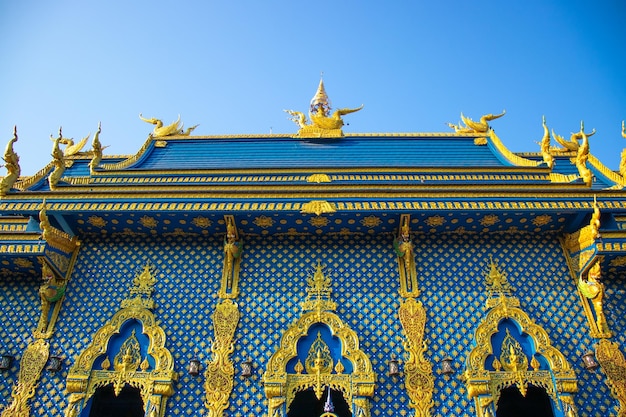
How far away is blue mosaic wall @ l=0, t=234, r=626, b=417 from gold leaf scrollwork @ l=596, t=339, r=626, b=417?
133 millimetres

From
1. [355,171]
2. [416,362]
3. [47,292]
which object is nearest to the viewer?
[416,362]

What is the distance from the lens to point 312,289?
9.58 metres

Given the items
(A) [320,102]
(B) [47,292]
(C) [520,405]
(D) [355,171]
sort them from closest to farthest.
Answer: (B) [47,292]
(D) [355,171]
(C) [520,405]
(A) [320,102]

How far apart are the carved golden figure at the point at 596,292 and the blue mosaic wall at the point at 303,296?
0.22 metres

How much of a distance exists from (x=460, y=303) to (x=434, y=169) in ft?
9.18

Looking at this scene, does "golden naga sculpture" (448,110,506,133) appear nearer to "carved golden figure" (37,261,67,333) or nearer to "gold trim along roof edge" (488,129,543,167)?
"gold trim along roof edge" (488,129,543,167)

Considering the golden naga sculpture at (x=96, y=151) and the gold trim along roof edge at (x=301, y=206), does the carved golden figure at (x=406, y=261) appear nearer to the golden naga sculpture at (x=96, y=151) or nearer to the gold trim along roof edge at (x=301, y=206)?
the gold trim along roof edge at (x=301, y=206)

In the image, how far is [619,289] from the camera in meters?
9.62

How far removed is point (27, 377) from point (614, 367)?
402 inches

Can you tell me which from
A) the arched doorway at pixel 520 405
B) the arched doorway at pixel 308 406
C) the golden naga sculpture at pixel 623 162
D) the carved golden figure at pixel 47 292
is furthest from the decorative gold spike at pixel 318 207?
the golden naga sculpture at pixel 623 162

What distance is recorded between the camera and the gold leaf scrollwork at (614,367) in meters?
8.42

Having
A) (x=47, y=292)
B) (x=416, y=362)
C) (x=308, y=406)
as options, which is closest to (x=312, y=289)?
(x=416, y=362)

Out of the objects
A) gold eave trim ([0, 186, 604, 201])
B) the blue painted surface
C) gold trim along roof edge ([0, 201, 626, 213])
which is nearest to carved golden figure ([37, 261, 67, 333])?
gold trim along roof edge ([0, 201, 626, 213])

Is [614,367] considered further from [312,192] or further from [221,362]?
[221,362]
